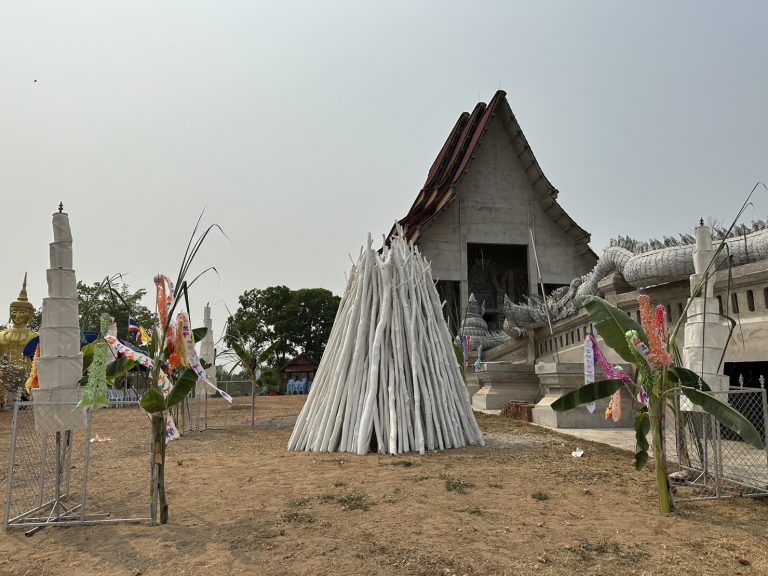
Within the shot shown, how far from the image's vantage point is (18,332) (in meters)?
21.5

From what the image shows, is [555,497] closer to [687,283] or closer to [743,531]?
[743,531]

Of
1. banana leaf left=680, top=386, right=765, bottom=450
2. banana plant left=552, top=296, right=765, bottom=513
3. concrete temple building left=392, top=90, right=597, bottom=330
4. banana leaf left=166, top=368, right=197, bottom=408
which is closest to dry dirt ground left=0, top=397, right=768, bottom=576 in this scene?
banana plant left=552, top=296, right=765, bottom=513

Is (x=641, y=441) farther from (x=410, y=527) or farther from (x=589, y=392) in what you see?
(x=410, y=527)

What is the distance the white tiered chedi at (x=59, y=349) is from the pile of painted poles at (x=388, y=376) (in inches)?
145

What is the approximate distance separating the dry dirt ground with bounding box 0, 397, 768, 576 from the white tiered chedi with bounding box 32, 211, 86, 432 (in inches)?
37.0

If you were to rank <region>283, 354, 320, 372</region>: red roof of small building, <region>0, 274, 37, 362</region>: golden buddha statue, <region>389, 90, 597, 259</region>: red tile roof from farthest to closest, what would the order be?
<region>283, 354, 320, 372</region>: red roof of small building
<region>389, 90, 597, 259</region>: red tile roof
<region>0, 274, 37, 362</region>: golden buddha statue

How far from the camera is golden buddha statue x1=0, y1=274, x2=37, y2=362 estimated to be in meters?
21.2

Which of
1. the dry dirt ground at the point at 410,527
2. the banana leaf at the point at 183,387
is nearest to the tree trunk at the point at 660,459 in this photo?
the dry dirt ground at the point at 410,527

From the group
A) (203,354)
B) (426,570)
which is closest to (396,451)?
(426,570)

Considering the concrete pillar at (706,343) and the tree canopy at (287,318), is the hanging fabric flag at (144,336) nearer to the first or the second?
the concrete pillar at (706,343)

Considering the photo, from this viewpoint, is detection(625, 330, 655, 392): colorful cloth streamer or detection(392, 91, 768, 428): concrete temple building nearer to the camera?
detection(625, 330, 655, 392): colorful cloth streamer

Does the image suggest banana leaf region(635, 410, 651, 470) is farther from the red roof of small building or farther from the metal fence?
the red roof of small building

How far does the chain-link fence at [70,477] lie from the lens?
15.3ft

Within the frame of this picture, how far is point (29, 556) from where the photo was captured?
12.9ft
